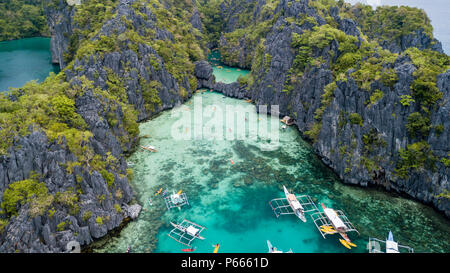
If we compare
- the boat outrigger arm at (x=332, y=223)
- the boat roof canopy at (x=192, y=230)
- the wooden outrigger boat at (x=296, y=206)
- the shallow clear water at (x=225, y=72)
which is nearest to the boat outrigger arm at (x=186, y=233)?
the boat roof canopy at (x=192, y=230)

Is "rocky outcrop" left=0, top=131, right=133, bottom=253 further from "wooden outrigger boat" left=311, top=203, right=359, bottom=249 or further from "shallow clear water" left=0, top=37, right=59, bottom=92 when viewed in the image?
"shallow clear water" left=0, top=37, right=59, bottom=92

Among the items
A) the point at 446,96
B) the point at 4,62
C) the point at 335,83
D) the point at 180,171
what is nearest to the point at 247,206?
the point at 180,171

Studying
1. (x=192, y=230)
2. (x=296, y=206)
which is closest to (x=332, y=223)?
(x=296, y=206)

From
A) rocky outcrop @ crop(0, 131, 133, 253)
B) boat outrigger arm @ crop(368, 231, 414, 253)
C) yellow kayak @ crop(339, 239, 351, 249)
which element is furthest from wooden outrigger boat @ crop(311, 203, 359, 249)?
rocky outcrop @ crop(0, 131, 133, 253)

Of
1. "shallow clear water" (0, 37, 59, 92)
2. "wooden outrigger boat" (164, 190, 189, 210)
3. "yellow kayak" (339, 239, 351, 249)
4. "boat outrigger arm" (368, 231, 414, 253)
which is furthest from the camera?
"shallow clear water" (0, 37, 59, 92)

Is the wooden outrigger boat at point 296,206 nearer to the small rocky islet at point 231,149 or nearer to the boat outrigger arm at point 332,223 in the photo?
the small rocky islet at point 231,149

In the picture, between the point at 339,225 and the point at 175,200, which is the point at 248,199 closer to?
the point at 175,200
